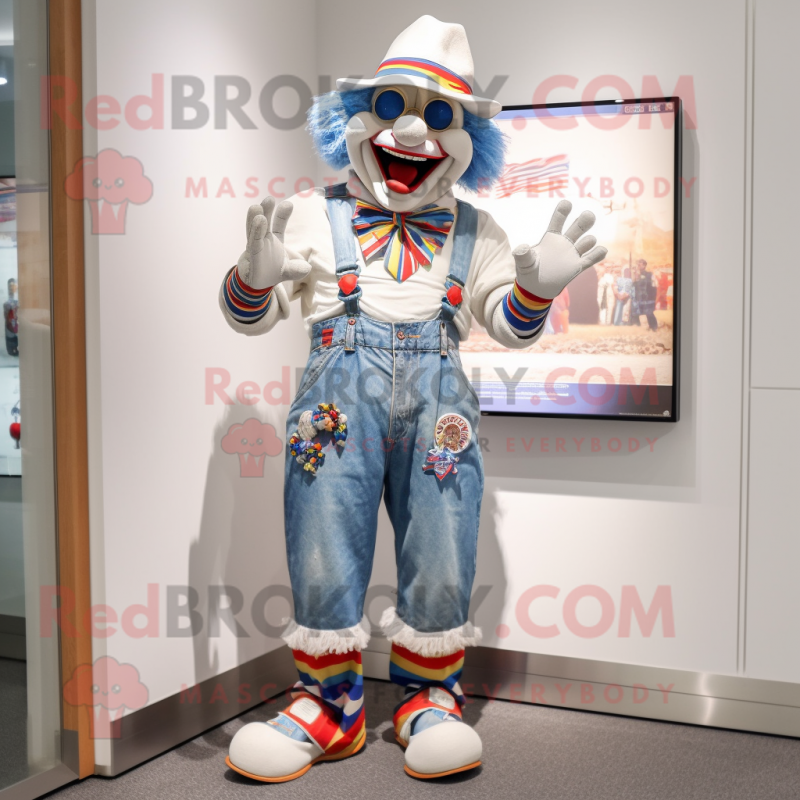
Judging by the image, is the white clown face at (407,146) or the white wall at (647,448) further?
the white wall at (647,448)

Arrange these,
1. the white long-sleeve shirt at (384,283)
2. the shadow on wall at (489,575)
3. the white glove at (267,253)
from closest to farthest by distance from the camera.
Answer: the white glove at (267,253) < the white long-sleeve shirt at (384,283) < the shadow on wall at (489,575)

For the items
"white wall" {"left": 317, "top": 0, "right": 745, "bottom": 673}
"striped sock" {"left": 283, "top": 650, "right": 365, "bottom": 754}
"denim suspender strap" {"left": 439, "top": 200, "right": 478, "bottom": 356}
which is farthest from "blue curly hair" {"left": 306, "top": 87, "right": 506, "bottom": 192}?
"striped sock" {"left": 283, "top": 650, "right": 365, "bottom": 754}

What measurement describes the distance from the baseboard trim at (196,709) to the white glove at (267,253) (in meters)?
1.02

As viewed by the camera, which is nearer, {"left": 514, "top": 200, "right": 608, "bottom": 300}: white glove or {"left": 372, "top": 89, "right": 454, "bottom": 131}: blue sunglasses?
{"left": 514, "top": 200, "right": 608, "bottom": 300}: white glove

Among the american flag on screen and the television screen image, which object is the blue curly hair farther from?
the american flag on screen

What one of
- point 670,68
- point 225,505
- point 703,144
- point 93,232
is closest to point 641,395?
point 703,144

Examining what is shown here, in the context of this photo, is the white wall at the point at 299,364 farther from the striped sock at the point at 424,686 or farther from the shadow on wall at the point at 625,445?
the striped sock at the point at 424,686

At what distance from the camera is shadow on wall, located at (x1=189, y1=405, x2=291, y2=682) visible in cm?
223

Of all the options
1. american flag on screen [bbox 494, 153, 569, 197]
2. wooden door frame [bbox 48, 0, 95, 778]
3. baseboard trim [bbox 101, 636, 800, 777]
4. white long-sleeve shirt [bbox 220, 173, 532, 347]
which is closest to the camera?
wooden door frame [bbox 48, 0, 95, 778]

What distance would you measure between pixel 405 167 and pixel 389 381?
0.48 meters

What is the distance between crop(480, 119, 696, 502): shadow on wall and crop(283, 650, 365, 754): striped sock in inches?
28.6

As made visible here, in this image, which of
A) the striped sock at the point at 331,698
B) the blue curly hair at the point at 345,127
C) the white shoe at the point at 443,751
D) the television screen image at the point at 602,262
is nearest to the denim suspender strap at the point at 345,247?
the blue curly hair at the point at 345,127

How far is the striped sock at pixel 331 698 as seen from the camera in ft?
6.57

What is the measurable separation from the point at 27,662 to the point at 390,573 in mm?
1070
